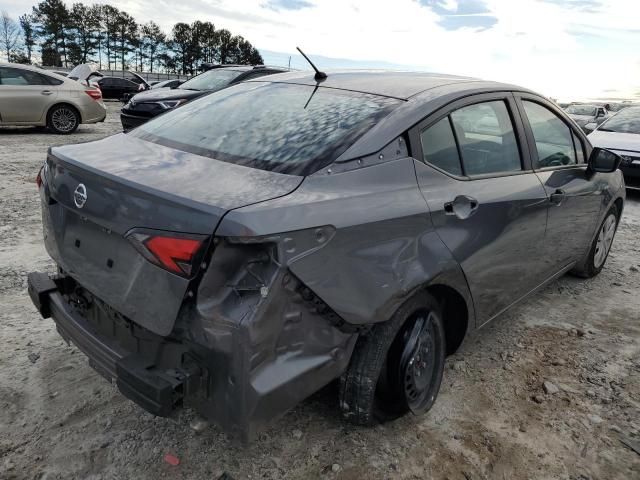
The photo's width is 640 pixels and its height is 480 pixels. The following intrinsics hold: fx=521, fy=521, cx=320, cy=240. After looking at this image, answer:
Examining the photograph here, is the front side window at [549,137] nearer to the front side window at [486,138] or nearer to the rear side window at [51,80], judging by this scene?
the front side window at [486,138]

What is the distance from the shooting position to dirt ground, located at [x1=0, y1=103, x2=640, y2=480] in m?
2.23

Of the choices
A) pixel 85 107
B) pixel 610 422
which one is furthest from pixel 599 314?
pixel 85 107

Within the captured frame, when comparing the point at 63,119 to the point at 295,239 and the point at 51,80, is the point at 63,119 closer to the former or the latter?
the point at 51,80

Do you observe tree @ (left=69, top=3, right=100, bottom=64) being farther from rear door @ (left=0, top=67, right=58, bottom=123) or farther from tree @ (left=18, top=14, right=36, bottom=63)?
rear door @ (left=0, top=67, right=58, bottom=123)

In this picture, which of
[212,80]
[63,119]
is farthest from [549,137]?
[63,119]

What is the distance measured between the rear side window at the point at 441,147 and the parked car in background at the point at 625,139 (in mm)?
6439

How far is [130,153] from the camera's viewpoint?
230cm

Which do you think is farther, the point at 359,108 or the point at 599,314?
the point at 599,314

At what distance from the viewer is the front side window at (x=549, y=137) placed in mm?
3242

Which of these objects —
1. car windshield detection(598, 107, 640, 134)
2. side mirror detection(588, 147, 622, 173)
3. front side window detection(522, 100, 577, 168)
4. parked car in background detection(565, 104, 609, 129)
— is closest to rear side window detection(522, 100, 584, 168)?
front side window detection(522, 100, 577, 168)

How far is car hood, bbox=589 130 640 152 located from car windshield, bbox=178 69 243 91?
649 centimetres

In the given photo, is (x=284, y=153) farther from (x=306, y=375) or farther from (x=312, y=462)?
(x=312, y=462)

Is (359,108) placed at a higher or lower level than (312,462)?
higher

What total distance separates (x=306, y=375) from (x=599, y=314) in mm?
2972
